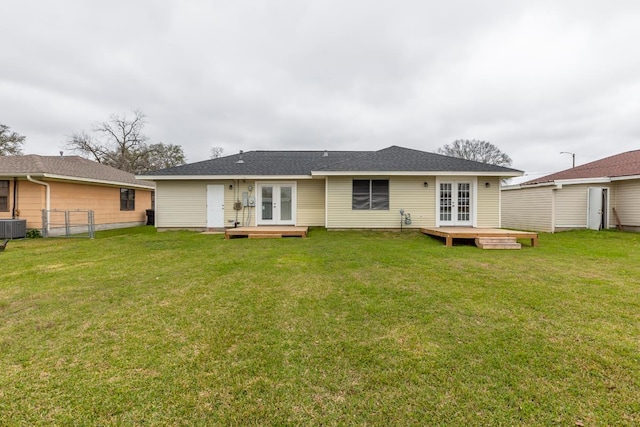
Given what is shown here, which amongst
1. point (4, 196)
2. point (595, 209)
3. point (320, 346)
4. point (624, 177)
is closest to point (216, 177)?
point (4, 196)

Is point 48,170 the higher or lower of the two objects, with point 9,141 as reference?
lower

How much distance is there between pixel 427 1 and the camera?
9.77 m

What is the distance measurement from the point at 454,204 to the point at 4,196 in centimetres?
1694

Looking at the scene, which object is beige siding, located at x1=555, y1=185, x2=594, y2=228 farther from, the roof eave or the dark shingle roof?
the roof eave

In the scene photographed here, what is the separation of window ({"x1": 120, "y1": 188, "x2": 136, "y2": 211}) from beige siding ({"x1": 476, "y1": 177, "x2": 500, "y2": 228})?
1649 centimetres

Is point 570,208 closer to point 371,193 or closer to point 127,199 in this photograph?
point 371,193

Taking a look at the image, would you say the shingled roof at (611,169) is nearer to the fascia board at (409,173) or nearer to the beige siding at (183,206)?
the fascia board at (409,173)

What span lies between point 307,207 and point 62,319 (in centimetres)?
873

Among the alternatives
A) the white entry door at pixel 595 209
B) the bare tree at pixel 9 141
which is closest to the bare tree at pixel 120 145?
the bare tree at pixel 9 141

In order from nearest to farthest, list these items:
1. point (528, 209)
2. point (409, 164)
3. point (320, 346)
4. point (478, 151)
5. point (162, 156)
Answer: point (320, 346) → point (409, 164) → point (528, 209) → point (162, 156) → point (478, 151)

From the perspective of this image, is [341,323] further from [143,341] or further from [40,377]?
[40,377]

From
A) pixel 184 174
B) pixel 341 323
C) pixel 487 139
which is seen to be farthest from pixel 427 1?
pixel 487 139

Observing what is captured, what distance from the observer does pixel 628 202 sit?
1191 centimetres

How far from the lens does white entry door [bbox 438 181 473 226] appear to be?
10430mm
